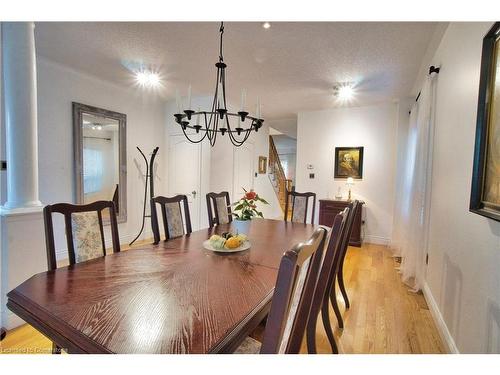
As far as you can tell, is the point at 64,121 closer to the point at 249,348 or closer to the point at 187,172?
the point at 187,172

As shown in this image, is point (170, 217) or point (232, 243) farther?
point (170, 217)

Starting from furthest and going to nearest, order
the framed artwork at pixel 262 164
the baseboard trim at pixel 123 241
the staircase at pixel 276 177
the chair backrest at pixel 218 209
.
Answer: the staircase at pixel 276 177 < the framed artwork at pixel 262 164 < the baseboard trim at pixel 123 241 < the chair backrest at pixel 218 209

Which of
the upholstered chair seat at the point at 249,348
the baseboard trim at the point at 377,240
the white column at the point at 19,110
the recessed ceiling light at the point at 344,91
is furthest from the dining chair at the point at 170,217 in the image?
the baseboard trim at the point at 377,240

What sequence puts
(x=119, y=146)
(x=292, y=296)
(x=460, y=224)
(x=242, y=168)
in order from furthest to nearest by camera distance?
1. (x=242, y=168)
2. (x=119, y=146)
3. (x=460, y=224)
4. (x=292, y=296)

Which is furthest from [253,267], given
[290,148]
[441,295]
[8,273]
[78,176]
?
[290,148]

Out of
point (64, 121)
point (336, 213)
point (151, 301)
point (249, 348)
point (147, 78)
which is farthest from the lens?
point (336, 213)

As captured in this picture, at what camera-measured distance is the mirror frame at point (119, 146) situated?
3.35 meters

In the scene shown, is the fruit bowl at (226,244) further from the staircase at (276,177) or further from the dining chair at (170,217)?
the staircase at (276,177)

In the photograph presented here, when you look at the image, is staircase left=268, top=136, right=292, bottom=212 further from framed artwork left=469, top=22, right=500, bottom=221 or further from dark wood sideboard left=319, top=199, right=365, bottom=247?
framed artwork left=469, top=22, right=500, bottom=221

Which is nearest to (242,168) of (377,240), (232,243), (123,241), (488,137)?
(123,241)

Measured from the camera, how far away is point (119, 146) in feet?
12.8

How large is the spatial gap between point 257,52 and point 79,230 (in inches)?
93.5

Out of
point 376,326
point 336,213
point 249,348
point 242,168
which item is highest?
point 242,168

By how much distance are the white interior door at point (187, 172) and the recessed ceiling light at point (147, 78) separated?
1100mm
